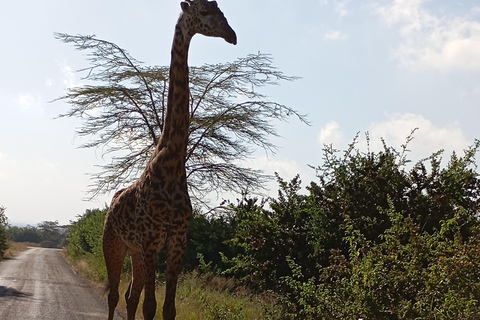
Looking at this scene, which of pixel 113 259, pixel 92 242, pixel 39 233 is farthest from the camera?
pixel 39 233

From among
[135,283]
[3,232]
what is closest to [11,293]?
[135,283]

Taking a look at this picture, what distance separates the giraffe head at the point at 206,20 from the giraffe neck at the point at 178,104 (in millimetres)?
163

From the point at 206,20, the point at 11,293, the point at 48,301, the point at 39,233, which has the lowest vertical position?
the point at 48,301

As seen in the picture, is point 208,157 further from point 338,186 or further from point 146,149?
point 338,186

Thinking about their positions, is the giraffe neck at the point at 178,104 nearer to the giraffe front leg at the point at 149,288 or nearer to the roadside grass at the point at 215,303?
the giraffe front leg at the point at 149,288

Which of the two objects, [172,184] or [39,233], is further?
[39,233]

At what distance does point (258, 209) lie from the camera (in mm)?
9609

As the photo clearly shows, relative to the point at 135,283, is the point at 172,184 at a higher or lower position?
higher

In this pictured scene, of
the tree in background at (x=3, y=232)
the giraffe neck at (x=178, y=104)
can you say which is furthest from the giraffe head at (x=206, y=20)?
the tree in background at (x=3, y=232)

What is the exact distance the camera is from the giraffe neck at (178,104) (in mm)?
6743

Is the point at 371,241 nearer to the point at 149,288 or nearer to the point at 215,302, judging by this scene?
the point at 149,288

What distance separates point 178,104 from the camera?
6852 millimetres

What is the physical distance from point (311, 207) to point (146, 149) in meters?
10.8

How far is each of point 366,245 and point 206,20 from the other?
3.10 m
